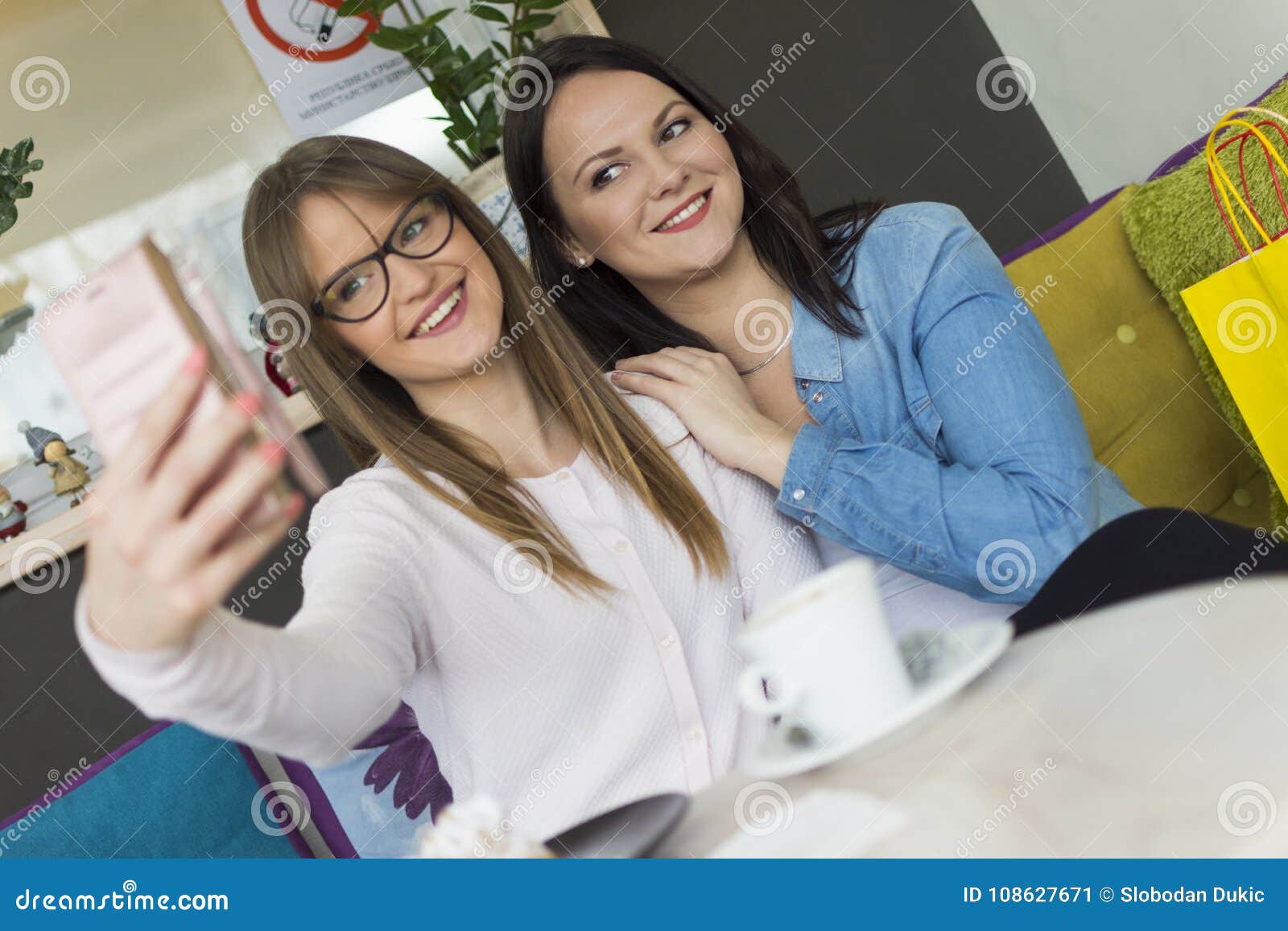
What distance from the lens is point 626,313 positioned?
0.83m

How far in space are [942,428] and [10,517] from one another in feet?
2.06

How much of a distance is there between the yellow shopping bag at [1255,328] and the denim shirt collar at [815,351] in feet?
1.08

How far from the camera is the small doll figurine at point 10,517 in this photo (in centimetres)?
70

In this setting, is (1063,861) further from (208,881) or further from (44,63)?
(44,63)

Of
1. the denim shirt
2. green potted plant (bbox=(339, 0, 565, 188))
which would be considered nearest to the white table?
the denim shirt

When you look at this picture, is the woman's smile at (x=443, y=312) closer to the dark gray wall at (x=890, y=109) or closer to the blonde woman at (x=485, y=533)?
the blonde woman at (x=485, y=533)

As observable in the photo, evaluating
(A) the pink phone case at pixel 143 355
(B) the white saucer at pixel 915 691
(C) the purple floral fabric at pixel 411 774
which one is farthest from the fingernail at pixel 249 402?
(B) the white saucer at pixel 915 691

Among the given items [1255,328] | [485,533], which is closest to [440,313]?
[485,533]

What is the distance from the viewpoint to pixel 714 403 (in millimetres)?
769

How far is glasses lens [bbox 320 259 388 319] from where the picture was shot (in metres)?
0.65

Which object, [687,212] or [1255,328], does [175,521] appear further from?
[1255,328]

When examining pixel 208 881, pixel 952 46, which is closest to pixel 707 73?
pixel 952 46

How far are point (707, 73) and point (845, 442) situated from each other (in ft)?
2.49

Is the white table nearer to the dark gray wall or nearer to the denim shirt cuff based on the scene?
the denim shirt cuff
